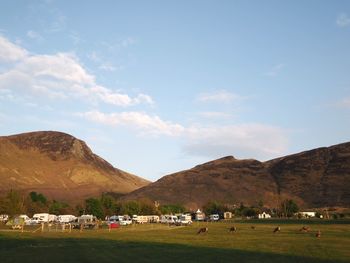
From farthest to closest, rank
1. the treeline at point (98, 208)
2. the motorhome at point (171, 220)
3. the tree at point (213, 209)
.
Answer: the tree at point (213, 209) < the treeline at point (98, 208) < the motorhome at point (171, 220)

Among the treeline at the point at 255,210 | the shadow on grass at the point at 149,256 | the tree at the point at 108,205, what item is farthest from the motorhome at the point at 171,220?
the shadow on grass at the point at 149,256

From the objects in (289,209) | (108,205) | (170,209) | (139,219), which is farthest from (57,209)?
(289,209)

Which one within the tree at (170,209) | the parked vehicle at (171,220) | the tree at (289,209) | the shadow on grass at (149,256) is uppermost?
the tree at (170,209)

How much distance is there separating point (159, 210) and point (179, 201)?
4687 cm

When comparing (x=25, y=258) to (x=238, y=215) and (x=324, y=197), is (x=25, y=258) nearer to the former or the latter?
(x=238, y=215)

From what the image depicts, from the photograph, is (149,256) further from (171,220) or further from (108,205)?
(108,205)

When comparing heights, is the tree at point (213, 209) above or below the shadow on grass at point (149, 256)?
above

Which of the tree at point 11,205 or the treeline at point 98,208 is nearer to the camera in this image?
the tree at point 11,205

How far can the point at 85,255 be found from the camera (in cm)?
2691

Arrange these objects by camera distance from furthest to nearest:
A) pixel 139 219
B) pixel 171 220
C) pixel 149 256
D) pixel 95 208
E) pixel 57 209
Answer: pixel 57 209, pixel 95 208, pixel 139 219, pixel 171 220, pixel 149 256

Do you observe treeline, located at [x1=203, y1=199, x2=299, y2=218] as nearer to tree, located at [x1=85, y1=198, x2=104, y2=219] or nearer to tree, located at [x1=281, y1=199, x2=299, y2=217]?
tree, located at [x1=281, y1=199, x2=299, y2=217]

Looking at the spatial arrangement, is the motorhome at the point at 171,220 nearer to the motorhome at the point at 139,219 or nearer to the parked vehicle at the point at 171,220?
the parked vehicle at the point at 171,220

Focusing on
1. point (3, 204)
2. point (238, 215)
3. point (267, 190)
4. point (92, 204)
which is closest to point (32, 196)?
point (92, 204)

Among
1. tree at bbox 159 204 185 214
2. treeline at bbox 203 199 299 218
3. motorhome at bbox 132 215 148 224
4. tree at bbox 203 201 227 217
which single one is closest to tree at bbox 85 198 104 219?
motorhome at bbox 132 215 148 224
